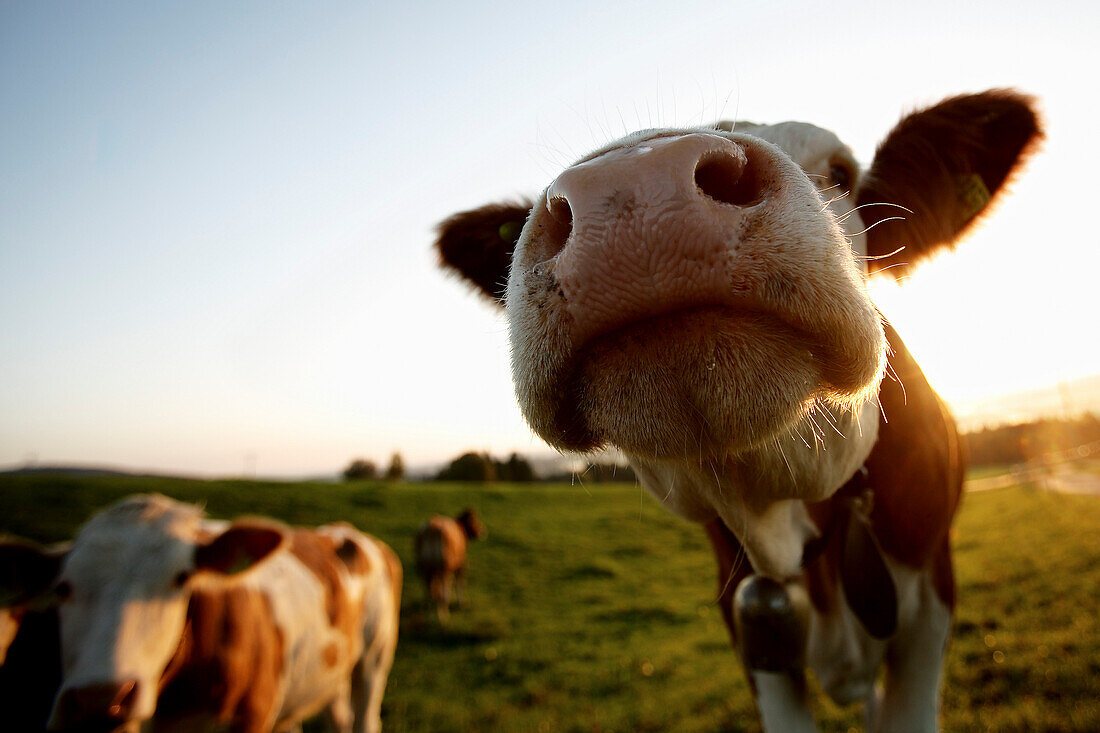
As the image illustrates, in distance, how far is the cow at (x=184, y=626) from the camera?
10.6ft

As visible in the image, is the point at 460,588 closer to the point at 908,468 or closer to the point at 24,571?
the point at 24,571

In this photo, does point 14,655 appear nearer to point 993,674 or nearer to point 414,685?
point 414,685

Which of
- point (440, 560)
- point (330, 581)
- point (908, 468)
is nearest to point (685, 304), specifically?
point (908, 468)

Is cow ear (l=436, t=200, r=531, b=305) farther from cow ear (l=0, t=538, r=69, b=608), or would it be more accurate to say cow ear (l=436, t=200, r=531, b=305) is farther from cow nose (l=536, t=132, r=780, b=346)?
cow ear (l=0, t=538, r=69, b=608)

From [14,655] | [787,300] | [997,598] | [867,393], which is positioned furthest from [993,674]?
[14,655]

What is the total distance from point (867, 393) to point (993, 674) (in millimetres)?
6289

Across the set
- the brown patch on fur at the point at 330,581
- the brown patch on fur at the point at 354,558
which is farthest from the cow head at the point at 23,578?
the brown patch on fur at the point at 354,558

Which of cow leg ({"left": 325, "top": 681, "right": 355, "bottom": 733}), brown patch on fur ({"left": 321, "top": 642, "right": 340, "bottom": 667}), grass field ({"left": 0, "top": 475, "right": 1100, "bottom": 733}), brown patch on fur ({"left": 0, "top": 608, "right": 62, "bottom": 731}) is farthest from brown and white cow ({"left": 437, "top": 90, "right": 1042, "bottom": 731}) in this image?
cow leg ({"left": 325, "top": 681, "right": 355, "bottom": 733})

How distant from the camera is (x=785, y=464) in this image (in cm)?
153

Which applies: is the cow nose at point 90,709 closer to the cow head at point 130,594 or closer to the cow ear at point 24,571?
the cow head at point 130,594

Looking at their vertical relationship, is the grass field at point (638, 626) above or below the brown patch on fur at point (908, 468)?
below

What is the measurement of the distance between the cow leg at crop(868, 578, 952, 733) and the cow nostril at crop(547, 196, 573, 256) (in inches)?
85.6

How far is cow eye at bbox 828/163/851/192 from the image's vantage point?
2.00 meters

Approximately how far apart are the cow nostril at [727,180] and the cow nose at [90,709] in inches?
156
